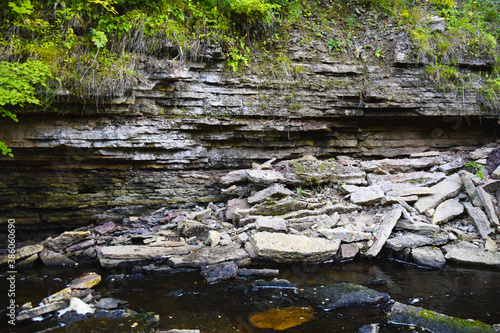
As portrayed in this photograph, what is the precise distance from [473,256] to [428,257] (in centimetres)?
87

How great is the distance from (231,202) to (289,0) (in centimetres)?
704

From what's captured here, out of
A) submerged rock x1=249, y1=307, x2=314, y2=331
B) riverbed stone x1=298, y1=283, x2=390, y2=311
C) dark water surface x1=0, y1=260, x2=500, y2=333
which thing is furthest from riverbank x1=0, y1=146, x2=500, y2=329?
submerged rock x1=249, y1=307, x2=314, y2=331

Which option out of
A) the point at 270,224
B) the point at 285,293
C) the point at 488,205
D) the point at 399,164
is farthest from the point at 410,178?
the point at 285,293

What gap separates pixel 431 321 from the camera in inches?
153

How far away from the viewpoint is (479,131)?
32.4 ft

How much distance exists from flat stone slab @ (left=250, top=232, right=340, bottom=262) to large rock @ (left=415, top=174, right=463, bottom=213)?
2.62 metres

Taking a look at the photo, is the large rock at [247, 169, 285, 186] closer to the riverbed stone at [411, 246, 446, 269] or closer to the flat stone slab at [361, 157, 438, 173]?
the flat stone slab at [361, 157, 438, 173]

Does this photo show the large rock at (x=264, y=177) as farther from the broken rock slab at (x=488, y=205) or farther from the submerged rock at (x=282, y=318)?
the broken rock slab at (x=488, y=205)

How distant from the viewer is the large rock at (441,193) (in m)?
7.27

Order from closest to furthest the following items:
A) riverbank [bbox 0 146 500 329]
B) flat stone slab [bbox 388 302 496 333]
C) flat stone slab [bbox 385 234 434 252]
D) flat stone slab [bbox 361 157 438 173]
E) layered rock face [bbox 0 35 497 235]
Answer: flat stone slab [bbox 388 302 496 333]
riverbank [bbox 0 146 500 329]
flat stone slab [bbox 385 234 434 252]
layered rock face [bbox 0 35 497 235]
flat stone slab [bbox 361 157 438 173]

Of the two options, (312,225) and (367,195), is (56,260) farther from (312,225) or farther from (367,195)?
(367,195)

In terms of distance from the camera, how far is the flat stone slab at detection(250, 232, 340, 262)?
5852mm

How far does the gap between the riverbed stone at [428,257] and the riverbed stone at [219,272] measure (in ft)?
12.1

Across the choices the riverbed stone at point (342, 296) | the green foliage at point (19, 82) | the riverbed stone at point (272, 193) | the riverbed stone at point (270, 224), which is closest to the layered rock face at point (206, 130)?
the green foliage at point (19, 82)
